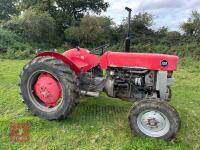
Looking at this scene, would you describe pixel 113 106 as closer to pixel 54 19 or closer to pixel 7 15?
pixel 54 19

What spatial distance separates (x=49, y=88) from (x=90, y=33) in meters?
13.8

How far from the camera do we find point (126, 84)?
5336mm

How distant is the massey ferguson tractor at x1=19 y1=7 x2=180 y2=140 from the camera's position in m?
4.77

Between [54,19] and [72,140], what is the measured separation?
56.3ft

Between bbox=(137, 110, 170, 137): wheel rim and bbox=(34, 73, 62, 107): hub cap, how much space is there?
4.63 ft

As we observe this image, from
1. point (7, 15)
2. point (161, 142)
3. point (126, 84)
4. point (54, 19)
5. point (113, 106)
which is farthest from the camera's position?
point (7, 15)

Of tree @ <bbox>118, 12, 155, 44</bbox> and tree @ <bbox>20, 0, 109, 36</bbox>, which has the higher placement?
tree @ <bbox>20, 0, 109, 36</bbox>

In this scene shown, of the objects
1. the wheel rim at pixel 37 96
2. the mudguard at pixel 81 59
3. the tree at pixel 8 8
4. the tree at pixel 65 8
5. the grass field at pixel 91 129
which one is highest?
the tree at pixel 8 8

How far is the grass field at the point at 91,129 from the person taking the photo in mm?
4602

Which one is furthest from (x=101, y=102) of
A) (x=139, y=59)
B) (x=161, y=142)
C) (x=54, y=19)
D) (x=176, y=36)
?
(x=54, y=19)

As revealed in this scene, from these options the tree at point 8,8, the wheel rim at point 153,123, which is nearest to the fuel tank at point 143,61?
the wheel rim at point 153,123

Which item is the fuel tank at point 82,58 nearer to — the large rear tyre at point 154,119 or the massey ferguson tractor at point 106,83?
the massey ferguson tractor at point 106,83

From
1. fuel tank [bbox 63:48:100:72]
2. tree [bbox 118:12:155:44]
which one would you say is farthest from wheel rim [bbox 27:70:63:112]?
tree [bbox 118:12:155:44]

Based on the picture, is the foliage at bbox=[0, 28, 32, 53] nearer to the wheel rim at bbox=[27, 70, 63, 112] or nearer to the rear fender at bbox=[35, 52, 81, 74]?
the wheel rim at bbox=[27, 70, 63, 112]
